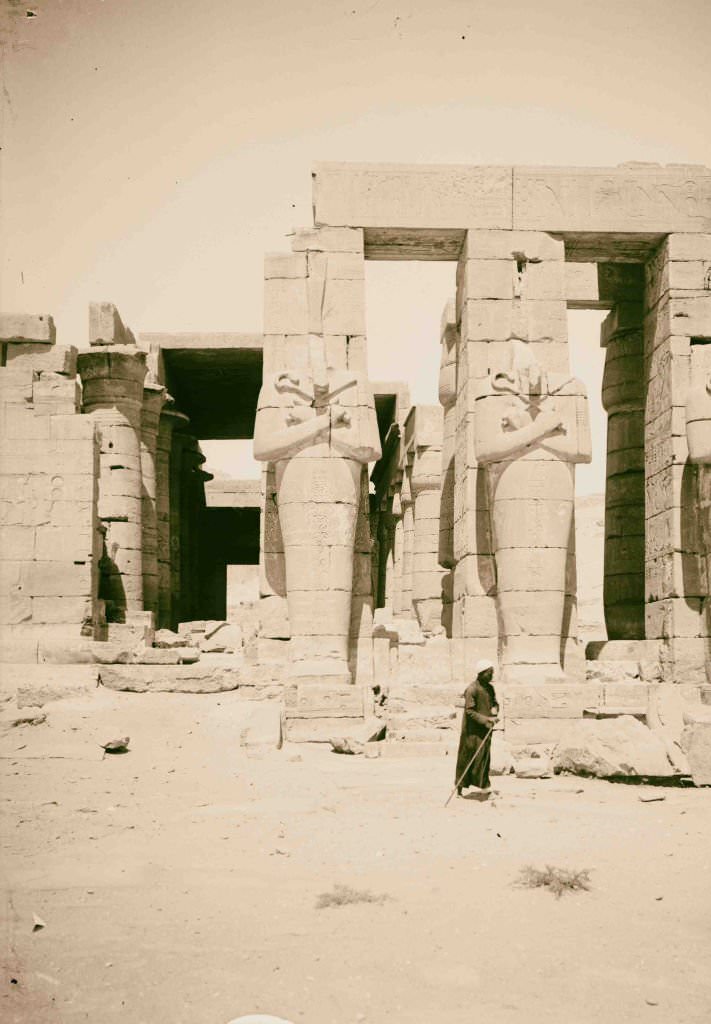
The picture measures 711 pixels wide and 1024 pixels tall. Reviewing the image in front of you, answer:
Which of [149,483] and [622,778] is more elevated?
[149,483]

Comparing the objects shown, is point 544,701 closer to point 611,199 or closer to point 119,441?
point 611,199

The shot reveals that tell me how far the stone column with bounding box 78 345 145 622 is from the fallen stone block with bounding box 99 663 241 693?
4914 mm

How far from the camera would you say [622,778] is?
9359 mm

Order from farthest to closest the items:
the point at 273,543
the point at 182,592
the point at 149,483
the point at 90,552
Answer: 1. the point at 182,592
2. the point at 149,483
3. the point at 90,552
4. the point at 273,543

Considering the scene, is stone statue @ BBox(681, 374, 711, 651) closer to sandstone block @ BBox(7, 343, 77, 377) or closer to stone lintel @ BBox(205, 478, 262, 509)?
sandstone block @ BBox(7, 343, 77, 377)

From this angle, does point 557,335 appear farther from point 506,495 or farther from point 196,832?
point 196,832

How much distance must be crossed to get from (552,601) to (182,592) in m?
13.5

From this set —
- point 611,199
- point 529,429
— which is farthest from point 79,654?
point 611,199

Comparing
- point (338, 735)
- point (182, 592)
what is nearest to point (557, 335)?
point (338, 735)

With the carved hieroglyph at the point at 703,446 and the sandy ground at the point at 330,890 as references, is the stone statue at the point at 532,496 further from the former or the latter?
the sandy ground at the point at 330,890

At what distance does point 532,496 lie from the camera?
12.2 metres

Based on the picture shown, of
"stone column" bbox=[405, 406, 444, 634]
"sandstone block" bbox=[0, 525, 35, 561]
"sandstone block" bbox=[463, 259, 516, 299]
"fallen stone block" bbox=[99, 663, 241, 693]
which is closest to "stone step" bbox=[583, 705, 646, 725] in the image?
"fallen stone block" bbox=[99, 663, 241, 693]

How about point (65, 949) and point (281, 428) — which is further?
point (281, 428)

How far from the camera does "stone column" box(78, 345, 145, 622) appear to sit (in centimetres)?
→ 1792
